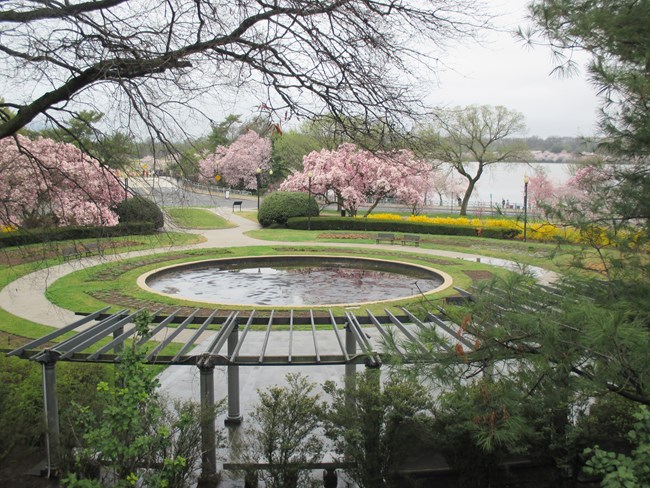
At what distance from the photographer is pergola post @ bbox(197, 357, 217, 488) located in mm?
5082

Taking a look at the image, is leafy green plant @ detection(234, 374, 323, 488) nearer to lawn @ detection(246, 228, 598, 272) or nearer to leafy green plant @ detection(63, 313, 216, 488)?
leafy green plant @ detection(63, 313, 216, 488)

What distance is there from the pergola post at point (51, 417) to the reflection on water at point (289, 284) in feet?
26.3

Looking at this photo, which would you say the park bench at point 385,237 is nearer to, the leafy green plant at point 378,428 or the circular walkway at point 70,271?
the circular walkway at point 70,271

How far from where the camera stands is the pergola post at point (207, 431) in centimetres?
508

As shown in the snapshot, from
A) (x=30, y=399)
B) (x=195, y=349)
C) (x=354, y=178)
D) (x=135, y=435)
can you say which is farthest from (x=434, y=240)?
(x=135, y=435)

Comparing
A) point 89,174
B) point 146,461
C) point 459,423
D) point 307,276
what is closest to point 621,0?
point 459,423

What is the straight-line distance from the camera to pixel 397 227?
29.5 m

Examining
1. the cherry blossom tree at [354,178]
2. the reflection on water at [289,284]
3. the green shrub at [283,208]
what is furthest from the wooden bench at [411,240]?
the green shrub at [283,208]

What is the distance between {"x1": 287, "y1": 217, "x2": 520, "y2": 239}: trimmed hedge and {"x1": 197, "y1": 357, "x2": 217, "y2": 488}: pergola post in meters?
22.7

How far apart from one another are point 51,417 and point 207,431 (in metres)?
1.52

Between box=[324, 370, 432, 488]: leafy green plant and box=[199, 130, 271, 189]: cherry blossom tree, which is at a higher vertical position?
box=[199, 130, 271, 189]: cherry blossom tree

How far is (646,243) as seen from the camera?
434 cm

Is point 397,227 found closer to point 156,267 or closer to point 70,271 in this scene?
point 156,267

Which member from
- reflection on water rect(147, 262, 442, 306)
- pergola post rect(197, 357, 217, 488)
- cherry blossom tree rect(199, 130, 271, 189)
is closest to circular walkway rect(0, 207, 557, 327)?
pergola post rect(197, 357, 217, 488)
